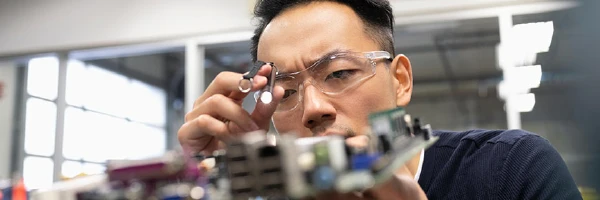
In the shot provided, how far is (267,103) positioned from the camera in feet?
3.00

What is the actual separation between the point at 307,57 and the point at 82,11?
3379 mm

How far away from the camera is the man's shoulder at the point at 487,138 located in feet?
4.19

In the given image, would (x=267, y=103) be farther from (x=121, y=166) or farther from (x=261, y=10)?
(x=261, y=10)

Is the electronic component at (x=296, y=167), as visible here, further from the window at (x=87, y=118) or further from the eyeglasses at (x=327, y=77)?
the window at (x=87, y=118)

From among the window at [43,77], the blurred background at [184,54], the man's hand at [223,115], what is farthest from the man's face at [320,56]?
the window at [43,77]

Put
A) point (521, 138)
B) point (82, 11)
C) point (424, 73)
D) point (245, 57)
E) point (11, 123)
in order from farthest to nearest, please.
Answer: point (424, 73) → point (245, 57) → point (11, 123) → point (82, 11) → point (521, 138)

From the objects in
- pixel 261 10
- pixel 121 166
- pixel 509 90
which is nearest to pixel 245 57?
pixel 509 90

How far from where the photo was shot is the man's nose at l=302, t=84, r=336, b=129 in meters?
1.01

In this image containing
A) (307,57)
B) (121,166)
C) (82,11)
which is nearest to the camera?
(121,166)

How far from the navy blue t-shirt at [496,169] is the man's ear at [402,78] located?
0.51ft

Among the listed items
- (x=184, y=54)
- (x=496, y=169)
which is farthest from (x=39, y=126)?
(x=496, y=169)

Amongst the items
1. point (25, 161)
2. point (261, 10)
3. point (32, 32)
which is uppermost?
point (32, 32)

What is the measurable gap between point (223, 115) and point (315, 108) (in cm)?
18

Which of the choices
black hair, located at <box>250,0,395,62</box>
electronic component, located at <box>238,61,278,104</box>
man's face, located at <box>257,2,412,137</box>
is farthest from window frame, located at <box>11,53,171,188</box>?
electronic component, located at <box>238,61,278,104</box>
